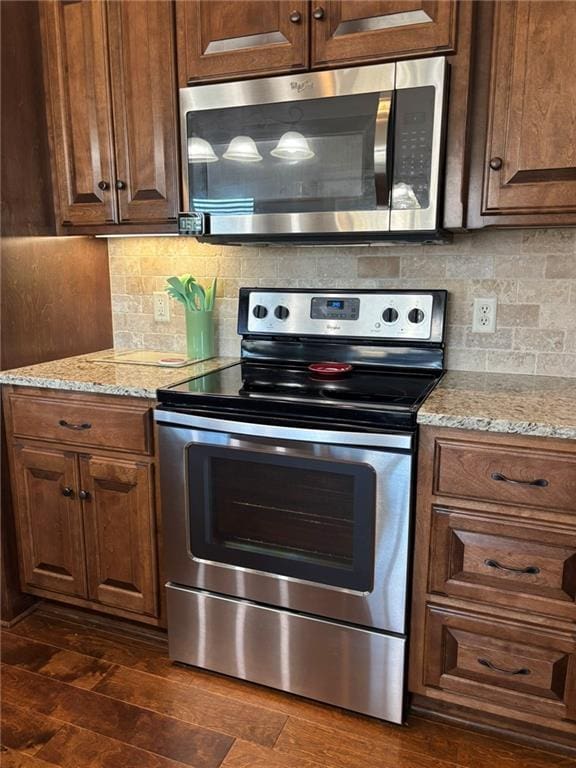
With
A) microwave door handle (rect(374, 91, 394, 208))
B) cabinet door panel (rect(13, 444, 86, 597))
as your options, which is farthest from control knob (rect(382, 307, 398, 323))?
cabinet door panel (rect(13, 444, 86, 597))

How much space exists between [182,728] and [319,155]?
167 centimetres

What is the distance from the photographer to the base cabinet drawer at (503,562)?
1.39 m

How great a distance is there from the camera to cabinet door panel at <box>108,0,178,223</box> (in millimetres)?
1818

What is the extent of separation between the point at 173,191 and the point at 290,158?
18.1 inches

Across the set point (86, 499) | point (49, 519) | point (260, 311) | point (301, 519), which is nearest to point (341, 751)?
point (301, 519)

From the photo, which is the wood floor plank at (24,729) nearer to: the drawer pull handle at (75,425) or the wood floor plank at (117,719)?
the wood floor plank at (117,719)

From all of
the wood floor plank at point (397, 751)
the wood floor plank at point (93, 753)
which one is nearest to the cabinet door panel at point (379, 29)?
the wood floor plank at point (397, 751)

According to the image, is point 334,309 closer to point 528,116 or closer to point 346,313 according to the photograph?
point 346,313

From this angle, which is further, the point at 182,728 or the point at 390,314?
the point at 390,314

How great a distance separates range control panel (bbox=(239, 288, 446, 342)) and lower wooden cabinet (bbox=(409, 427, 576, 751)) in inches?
22.7

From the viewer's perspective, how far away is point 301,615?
1628 mm

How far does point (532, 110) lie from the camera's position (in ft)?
4.91

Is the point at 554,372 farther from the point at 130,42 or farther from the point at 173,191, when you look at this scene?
the point at 130,42

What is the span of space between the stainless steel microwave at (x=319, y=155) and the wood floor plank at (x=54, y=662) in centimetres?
145
